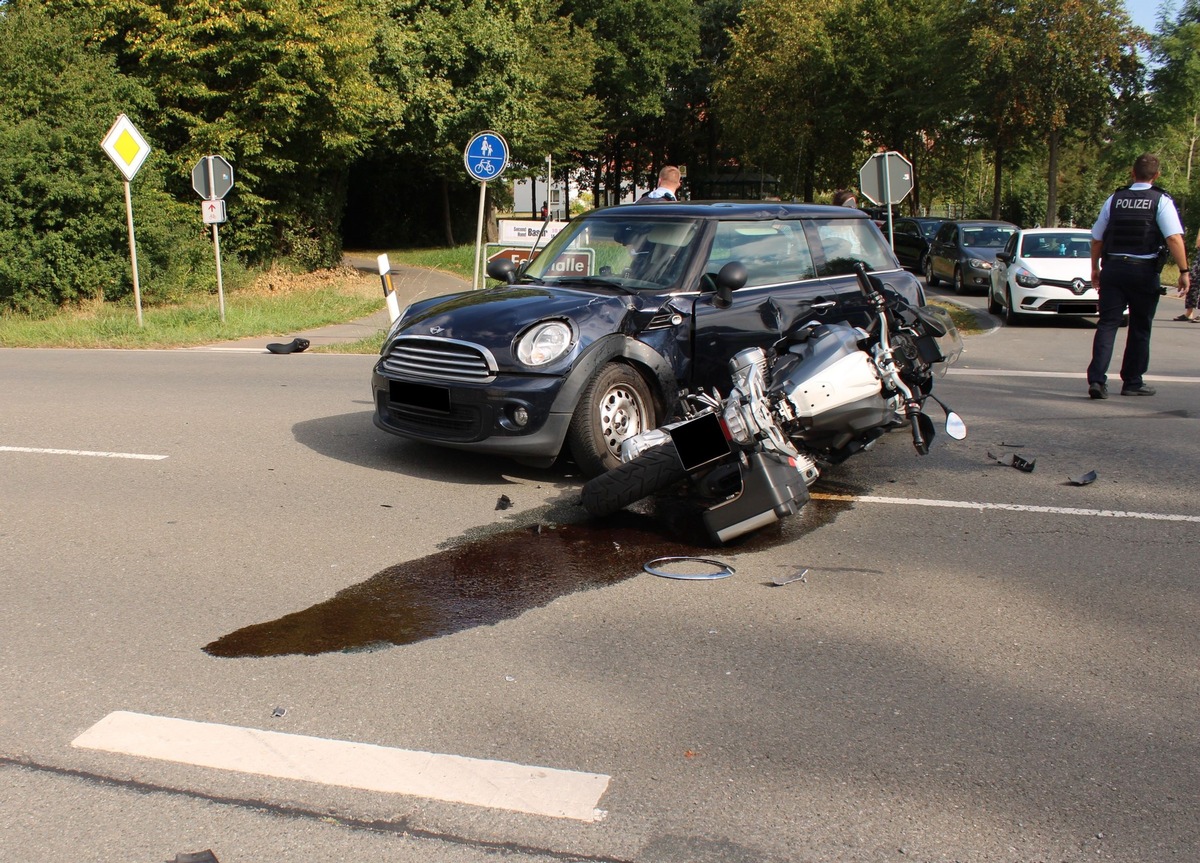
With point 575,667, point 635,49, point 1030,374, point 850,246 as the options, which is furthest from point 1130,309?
point 635,49

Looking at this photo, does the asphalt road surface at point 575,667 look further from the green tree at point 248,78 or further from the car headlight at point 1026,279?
the green tree at point 248,78

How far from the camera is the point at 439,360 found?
7.00 m

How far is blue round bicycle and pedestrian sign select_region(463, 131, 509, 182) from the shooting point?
1554cm

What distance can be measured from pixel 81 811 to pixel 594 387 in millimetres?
4065

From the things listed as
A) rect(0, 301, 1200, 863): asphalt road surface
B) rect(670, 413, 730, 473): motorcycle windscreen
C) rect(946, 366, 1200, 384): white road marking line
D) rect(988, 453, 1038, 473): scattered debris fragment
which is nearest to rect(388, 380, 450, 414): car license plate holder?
rect(0, 301, 1200, 863): asphalt road surface

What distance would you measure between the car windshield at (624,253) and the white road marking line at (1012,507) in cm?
181

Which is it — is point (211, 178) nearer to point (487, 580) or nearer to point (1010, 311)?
point (1010, 311)

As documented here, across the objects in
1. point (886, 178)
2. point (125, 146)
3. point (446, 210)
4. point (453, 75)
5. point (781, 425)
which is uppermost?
point (453, 75)

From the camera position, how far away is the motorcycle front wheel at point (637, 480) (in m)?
6.16

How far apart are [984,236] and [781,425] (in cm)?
2278

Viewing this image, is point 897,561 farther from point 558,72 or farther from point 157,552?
point 558,72

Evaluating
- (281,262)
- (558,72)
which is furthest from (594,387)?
(558,72)

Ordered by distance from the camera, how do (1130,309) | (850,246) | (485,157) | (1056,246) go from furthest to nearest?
1. (1056,246)
2. (485,157)
3. (1130,309)
4. (850,246)

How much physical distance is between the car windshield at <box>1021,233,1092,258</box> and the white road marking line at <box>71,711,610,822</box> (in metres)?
18.2
